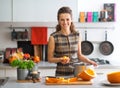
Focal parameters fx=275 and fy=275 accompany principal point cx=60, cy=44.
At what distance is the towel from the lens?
3.88 m

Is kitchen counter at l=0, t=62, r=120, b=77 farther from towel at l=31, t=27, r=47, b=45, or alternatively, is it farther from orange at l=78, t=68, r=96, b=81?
orange at l=78, t=68, r=96, b=81

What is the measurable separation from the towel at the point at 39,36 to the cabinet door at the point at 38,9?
0.24 meters

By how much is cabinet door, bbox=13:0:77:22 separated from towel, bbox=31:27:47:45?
0.80 feet

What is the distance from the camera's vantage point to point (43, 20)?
145 inches

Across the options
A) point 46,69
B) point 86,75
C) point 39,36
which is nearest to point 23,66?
point 86,75

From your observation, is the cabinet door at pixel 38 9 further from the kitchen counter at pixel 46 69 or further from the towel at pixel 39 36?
the kitchen counter at pixel 46 69

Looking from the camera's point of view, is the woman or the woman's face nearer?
the woman's face

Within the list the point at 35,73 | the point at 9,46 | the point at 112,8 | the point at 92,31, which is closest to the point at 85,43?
the point at 92,31

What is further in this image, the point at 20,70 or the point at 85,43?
the point at 85,43

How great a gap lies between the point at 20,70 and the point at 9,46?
2.09 metres

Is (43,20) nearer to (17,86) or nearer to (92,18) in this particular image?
(92,18)

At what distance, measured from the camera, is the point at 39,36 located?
153 inches

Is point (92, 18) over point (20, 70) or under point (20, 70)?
over

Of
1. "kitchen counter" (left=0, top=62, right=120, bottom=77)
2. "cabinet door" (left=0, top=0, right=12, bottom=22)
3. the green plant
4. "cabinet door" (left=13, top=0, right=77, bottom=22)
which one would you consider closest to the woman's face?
the green plant
